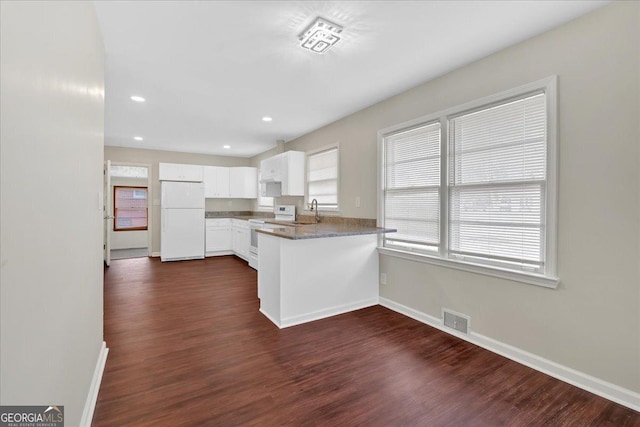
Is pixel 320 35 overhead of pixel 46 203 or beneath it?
overhead

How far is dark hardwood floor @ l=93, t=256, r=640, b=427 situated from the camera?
1684mm

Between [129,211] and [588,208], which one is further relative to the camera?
[129,211]

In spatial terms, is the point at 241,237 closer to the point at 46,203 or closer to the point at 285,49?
the point at 285,49

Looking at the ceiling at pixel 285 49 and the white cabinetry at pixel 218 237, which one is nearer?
the ceiling at pixel 285 49

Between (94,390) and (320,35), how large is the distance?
2.83 meters

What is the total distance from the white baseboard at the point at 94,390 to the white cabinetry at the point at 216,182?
4.97 m

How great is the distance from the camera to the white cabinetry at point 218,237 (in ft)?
Answer: 22.3

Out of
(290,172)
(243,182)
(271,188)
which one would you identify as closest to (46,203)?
(290,172)

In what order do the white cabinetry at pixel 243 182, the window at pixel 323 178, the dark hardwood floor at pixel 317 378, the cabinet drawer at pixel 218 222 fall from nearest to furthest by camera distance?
the dark hardwood floor at pixel 317 378 → the window at pixel 323 178 → the cabinet drawer at pixel 218 222 → the white cabinetry at pixel 243 182

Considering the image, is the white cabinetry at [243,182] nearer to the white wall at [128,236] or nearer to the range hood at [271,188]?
the range hood at [271,188]

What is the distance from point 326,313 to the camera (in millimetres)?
3162

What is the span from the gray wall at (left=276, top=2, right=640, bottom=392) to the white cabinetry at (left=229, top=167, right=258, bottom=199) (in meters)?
5.68

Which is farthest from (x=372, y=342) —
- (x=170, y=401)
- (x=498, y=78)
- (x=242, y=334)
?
(x=498, y=78)

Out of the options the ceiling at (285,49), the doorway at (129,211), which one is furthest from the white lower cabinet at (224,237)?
the ceiling at (285,49)
